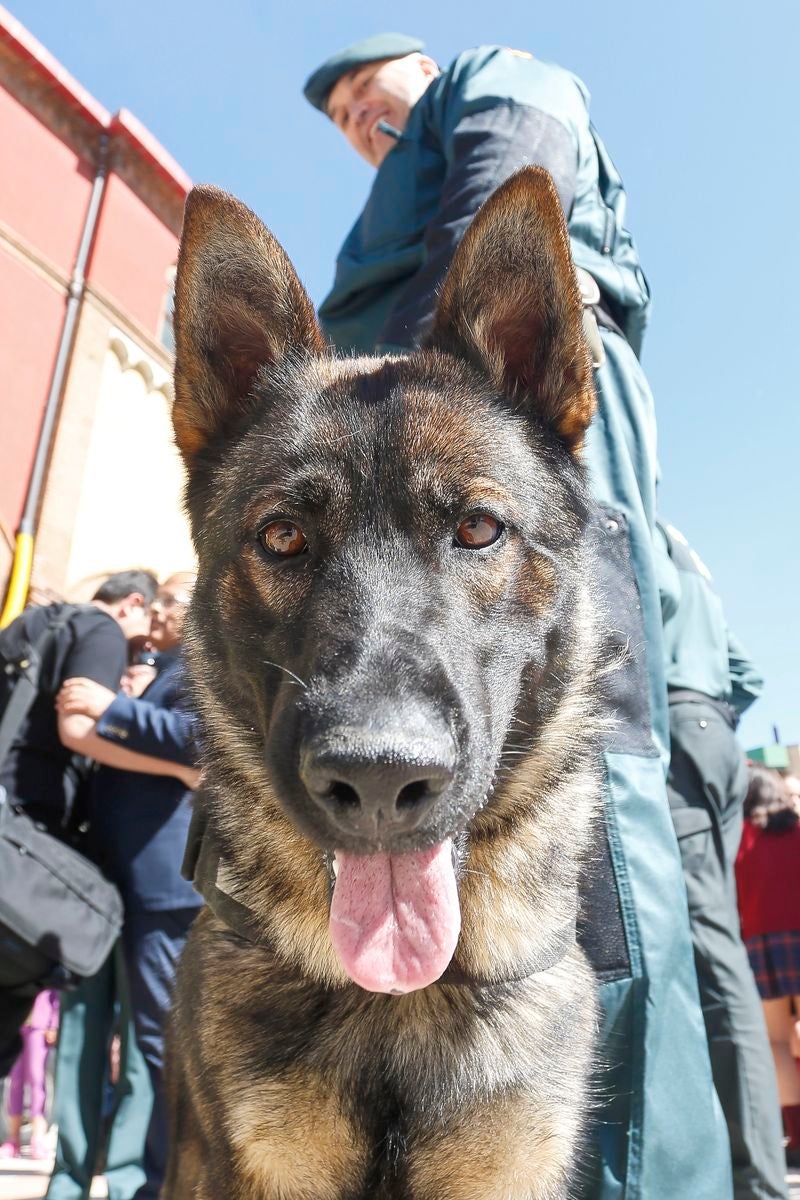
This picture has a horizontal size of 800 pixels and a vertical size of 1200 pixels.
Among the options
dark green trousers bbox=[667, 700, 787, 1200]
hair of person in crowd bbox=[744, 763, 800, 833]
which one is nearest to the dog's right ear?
dark green trousers bbox=[667, 700, 787, 1200]

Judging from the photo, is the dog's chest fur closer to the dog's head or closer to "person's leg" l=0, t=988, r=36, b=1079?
the dog's head

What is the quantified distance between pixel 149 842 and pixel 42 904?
1.97 ft

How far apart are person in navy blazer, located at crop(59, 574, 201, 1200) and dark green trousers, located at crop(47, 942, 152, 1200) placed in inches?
3.1

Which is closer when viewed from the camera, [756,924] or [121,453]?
[756,924]

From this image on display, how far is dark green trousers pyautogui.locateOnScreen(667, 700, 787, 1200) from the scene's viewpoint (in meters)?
2.82

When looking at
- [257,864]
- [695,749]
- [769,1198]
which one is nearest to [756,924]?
[769,1198]

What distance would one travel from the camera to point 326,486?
1877 millimetres

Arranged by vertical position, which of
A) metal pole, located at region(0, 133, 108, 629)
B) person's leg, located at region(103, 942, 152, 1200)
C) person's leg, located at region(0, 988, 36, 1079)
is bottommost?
person's leg, located at region(103, 942, 152, 1200)

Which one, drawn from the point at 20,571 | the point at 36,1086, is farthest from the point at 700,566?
the point at 20,571

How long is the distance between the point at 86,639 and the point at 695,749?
2.43 metres

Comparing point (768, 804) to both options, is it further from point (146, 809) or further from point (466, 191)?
point (466, 191)

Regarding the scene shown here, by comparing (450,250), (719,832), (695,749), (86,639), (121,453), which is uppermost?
(121,453)

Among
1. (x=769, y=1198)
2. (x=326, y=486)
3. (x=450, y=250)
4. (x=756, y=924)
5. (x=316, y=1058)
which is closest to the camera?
(x=316, y=1058)

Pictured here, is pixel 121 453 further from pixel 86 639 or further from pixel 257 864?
pixel 257 864
